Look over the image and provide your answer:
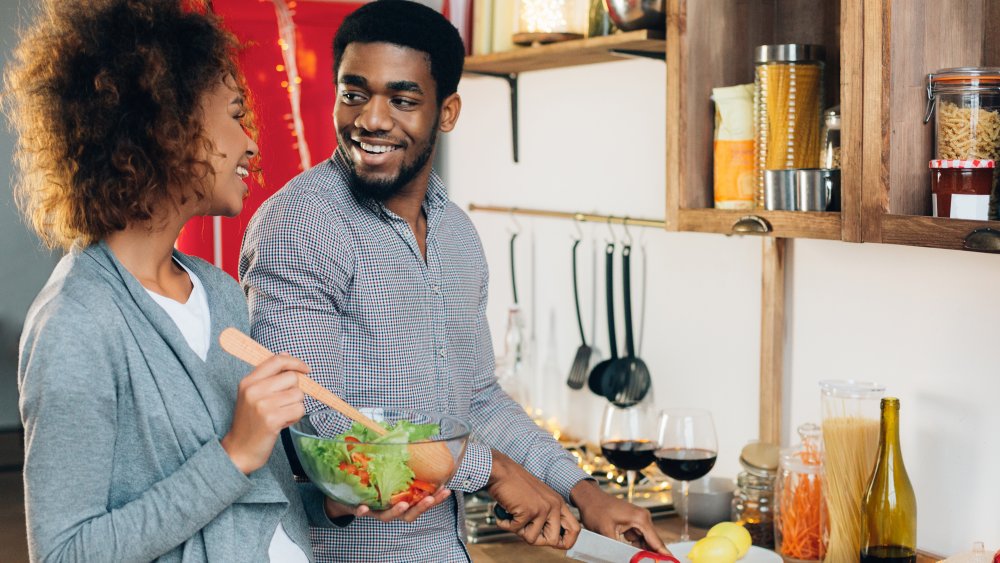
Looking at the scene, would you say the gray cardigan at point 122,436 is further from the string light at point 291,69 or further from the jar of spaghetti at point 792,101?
the string light at point 291,69

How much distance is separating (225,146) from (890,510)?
101cm

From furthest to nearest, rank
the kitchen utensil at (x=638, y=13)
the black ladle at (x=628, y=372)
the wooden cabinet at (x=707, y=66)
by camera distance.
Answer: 1. the black ladle at (x=628, y=372)
2. the kitchen utensil at (x=638, y=13)
3. the wooden cabinet at (x=707, y=66)

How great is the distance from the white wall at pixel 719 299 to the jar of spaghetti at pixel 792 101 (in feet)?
0.88

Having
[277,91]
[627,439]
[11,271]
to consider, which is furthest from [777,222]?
[11,271]

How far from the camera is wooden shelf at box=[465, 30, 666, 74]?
1887mm

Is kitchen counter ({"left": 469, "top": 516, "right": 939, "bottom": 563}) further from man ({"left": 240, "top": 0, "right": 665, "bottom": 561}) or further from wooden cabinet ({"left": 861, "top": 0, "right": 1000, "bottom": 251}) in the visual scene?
wooden cabinet ({"left": 861, "top": 0, "right": 1000, "bottom": 251})

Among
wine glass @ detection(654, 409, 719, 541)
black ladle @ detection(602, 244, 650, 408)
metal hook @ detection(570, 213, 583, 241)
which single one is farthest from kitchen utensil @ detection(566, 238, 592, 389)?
wine glass @ detection(654, 409, 719, 541)

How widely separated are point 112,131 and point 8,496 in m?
2.00

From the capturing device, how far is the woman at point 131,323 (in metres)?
1.01

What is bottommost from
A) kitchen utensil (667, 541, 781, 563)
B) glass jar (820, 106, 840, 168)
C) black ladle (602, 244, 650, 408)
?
kitchen utensil (667, 541, 781, 563)

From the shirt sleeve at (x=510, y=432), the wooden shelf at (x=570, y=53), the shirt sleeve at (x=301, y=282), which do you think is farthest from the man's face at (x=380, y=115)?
the wooden shelf at (x=570, y=53)

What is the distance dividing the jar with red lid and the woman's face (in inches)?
32.1

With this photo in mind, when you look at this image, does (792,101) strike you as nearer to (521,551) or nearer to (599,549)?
(599,549)

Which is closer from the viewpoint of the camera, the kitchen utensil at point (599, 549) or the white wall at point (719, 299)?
the kitchen utensil at point (599, 549)
